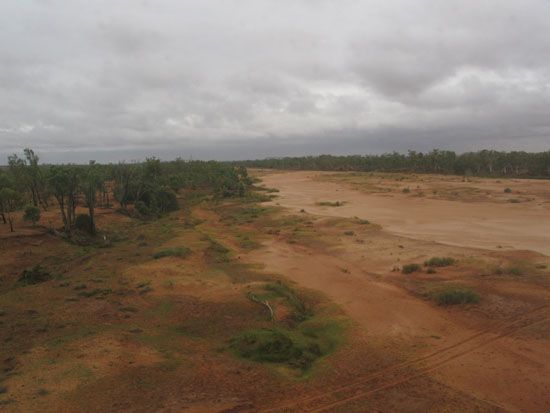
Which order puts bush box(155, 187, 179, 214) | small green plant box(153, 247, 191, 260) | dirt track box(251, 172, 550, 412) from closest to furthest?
1. dirt track box(251, 172, 550, 412)
2. small green plant box(153, 247, 191, 260)
3. bush box(155, 187, 179, 214)

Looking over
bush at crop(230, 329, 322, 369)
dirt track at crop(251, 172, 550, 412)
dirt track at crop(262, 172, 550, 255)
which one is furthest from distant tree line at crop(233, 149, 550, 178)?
bush at crop(230, 329, 322, 369)

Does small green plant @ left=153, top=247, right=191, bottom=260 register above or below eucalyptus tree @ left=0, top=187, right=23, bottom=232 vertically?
below

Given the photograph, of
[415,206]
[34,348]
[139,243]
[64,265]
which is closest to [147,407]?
[34,348]

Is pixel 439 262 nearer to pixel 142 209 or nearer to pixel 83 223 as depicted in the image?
pixel 83 223

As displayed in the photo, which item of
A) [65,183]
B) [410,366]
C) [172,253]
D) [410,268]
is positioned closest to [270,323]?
[410,366]

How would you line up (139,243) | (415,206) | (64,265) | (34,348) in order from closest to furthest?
(34,348) → (64,265) → (139,243) → (415,206)

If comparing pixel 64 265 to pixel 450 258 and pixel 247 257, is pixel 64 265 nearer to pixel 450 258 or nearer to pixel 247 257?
pixel 247 257

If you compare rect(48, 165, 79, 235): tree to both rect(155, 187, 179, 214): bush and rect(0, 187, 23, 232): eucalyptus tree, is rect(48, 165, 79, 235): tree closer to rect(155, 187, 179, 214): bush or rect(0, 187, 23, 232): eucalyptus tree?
rect(0, 187, 23, 232): eucalyptus tree
